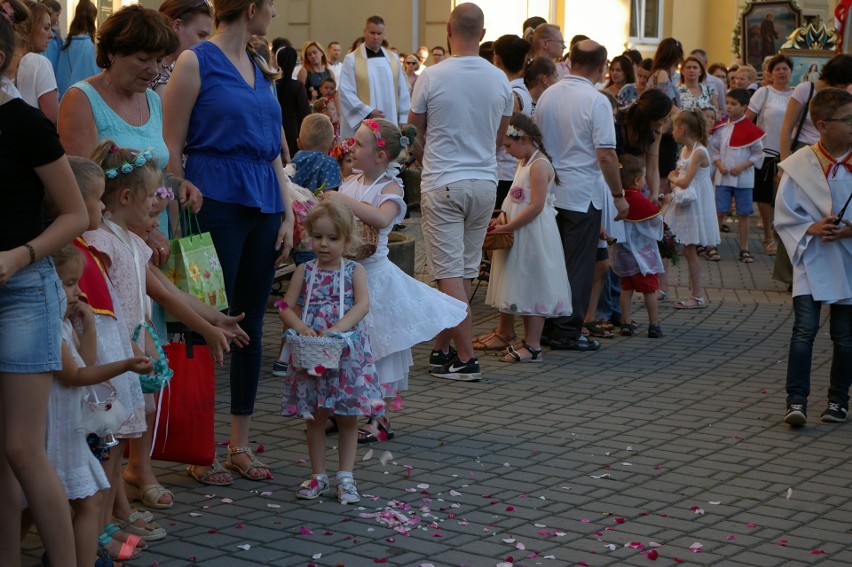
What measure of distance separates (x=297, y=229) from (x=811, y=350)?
10.5 ft

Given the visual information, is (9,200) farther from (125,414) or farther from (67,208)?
(125,414)

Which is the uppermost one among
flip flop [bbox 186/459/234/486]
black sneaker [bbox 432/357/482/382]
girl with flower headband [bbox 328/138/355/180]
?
girl with flower headband [bbox 328/138/355/180]

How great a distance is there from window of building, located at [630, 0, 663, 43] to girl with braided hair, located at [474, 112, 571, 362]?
2338cm

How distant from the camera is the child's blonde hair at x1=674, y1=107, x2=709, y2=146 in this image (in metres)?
11.9

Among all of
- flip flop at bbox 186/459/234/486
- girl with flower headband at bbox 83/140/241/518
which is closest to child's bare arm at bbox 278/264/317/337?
girl with flower headband at bbox 83/140/241/518

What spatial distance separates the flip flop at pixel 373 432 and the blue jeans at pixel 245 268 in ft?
2.78

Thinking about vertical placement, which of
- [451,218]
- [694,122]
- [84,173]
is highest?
[84,173]

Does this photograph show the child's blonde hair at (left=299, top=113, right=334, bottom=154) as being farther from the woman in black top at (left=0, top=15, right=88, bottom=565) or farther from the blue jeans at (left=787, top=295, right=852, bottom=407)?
the woman in black top at (left=0, top=15, right=88, bottom=565)

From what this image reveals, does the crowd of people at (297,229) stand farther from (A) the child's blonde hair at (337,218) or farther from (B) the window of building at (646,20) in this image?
(B) the window of building at (646,20)

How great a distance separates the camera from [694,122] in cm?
1195

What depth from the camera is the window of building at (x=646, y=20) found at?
31.5 m

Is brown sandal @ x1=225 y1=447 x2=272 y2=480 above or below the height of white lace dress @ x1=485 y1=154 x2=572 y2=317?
below

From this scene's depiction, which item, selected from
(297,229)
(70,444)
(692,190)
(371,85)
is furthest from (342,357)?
(371,85)

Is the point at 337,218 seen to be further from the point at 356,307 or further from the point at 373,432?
the point at 373,432
